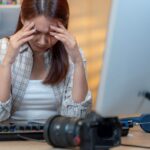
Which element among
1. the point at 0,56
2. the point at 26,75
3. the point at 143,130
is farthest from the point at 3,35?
the point at 143,130

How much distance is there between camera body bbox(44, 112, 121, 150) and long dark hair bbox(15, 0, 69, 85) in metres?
0.49

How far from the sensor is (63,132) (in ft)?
2.85

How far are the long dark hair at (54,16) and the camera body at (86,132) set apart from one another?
49 centimetres

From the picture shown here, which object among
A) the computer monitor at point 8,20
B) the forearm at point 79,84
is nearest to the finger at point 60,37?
the forearm at point 79,84

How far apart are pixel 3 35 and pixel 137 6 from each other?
0.89m

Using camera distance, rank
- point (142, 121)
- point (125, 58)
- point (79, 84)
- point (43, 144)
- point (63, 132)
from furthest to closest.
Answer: point (79, 84)
point (142, 121)
point (43, 144)
point (63, 132)
point (125, 58)

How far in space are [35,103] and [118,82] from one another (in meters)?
0.70

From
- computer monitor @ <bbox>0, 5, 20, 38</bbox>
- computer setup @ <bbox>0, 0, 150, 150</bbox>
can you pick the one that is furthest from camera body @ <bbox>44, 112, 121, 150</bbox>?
computer monitor @ <bbox>0, 5, 20, 38</bbox>

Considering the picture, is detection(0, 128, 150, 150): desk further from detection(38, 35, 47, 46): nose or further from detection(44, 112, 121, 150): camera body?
detection(38, 35, 47, 46): nose

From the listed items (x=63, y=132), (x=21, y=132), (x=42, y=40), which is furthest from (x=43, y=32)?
(x=63, y=132)

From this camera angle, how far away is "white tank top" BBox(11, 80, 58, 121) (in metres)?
1.39

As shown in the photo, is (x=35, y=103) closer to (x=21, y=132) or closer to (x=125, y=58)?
(x=21, y=132)

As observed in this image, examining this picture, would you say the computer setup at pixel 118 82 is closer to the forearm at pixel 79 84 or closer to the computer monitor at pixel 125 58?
the computer monitor at pixel 125 58

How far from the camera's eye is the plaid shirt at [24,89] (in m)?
1.36
